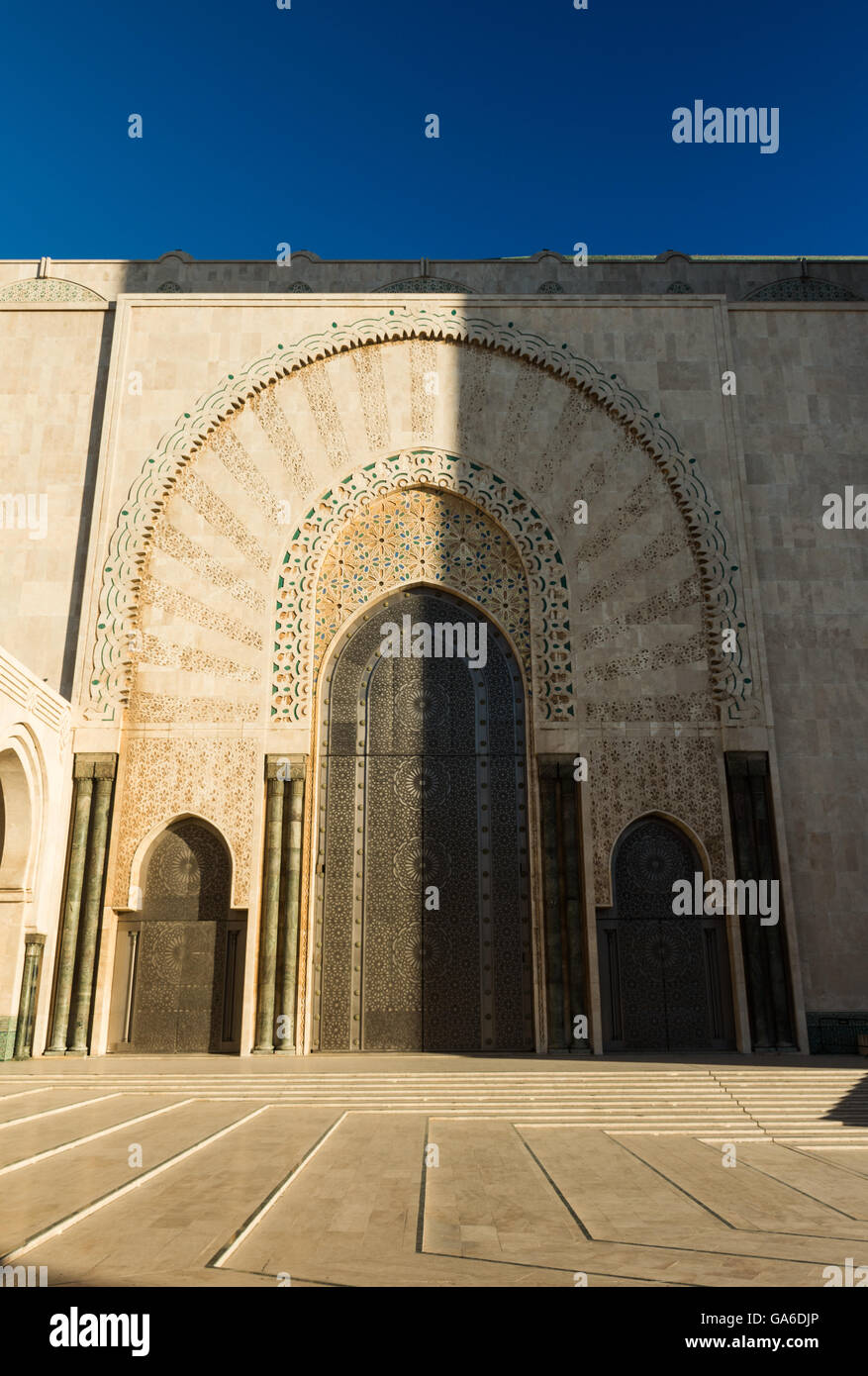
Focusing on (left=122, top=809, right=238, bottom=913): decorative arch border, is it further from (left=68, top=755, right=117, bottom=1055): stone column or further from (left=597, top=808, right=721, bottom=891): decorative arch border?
(left=597, top=808, right=721, bottom=891): decorative arch border

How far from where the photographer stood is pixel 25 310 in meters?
8.01

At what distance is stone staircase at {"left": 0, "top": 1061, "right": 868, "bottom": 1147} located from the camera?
4480 millimetres

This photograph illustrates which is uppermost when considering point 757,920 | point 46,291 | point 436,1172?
point 46,291

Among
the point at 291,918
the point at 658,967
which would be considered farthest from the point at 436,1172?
the point at 658,967

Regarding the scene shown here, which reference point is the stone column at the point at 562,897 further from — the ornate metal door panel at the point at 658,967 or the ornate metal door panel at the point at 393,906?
the ornate metal door panel at the point at 393,906

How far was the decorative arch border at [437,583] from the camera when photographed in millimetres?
7078

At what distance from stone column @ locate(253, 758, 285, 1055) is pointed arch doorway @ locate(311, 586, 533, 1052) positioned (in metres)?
0.29

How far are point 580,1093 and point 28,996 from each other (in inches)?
138

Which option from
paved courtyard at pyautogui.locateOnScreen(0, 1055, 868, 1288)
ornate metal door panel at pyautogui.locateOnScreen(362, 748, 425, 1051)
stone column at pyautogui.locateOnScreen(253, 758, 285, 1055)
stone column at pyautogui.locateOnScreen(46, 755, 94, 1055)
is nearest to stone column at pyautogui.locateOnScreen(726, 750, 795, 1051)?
paved courtyard at pyautogui.locateOnScreen(0, 1055, 868, 1288)

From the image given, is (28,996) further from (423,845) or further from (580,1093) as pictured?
(580,1093)

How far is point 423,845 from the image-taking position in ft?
22.7

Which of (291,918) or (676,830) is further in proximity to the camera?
(676,830)

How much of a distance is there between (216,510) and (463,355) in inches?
88.4
